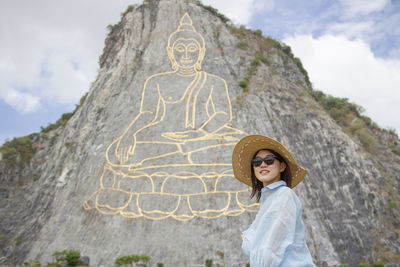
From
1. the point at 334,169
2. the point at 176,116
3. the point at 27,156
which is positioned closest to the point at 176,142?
the point at 176,116

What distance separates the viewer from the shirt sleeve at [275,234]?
161 cm

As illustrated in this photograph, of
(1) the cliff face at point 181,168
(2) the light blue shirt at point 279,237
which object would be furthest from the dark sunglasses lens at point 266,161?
(1) the cliff face at point 181,168

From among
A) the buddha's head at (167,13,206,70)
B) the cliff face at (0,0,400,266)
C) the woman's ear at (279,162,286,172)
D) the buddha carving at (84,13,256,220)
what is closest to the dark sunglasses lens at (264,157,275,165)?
the woman's ear at (279,162,286,172)

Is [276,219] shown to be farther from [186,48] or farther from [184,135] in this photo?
[186,48]

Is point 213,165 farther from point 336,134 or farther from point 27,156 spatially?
point 27,156

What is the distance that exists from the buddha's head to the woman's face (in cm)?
1511

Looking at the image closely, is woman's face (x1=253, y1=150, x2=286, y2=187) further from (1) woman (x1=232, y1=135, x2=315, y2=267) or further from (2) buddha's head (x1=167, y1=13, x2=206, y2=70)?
(2) buddha's head (x1=167, y1=13, x2=206, y2=70)

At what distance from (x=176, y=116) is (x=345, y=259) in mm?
9016

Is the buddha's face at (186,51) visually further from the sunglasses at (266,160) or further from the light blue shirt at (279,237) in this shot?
the light blue shirt at (279,237)

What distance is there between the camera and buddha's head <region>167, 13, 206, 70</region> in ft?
56.1

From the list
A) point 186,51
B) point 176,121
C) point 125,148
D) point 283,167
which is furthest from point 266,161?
point 186,51

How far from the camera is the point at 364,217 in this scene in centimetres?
1266

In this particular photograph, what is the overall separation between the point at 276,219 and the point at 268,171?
0.52 metres

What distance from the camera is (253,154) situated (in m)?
2.44
